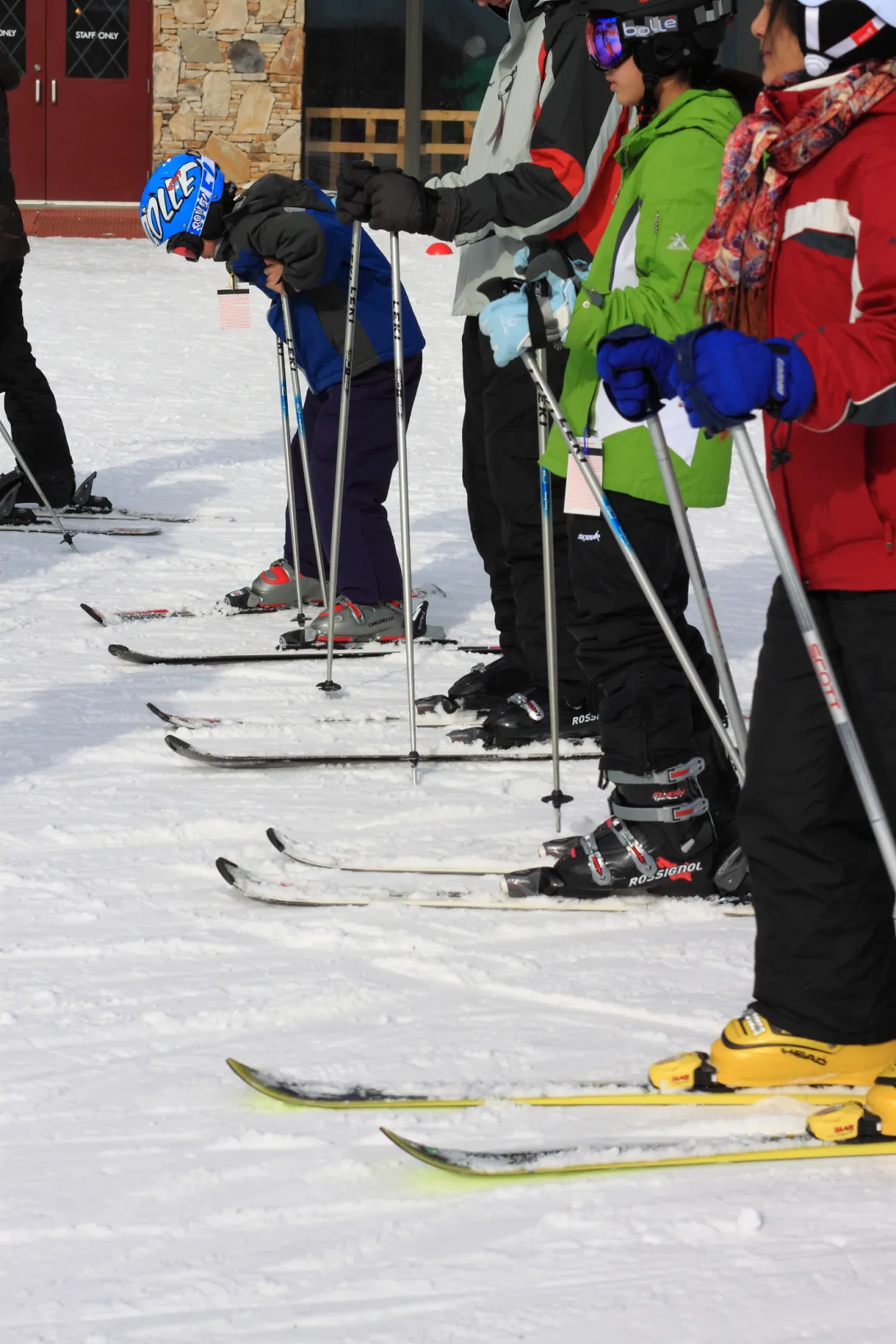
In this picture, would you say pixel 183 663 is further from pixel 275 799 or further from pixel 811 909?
pixel 811 909

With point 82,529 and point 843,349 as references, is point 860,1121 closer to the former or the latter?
point 843,349

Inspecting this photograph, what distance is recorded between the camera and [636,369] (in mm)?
2395

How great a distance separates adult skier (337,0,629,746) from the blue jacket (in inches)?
29.2

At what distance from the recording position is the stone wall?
14844 millimetres

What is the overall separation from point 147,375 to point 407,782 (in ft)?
23.2

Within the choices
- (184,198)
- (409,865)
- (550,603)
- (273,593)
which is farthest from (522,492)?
(273,593)

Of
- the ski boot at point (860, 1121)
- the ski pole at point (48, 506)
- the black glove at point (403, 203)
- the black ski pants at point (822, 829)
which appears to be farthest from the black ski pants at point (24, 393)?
the ski boot at point (860, 1121)

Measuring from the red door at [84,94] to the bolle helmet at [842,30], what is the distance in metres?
14.1

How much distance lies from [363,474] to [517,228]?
173 centimetres

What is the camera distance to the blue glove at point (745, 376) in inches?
81.7

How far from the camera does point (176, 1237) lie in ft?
7.00

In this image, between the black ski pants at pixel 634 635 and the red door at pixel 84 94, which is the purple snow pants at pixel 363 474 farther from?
the red door at pixel 84 94

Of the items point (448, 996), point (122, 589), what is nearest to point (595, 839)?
point (448, 996)

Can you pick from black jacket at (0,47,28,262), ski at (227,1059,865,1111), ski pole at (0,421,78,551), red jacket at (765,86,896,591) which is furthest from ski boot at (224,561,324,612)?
red jacket at (765,86,896,591)
